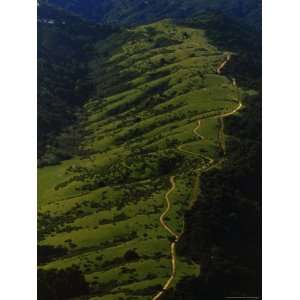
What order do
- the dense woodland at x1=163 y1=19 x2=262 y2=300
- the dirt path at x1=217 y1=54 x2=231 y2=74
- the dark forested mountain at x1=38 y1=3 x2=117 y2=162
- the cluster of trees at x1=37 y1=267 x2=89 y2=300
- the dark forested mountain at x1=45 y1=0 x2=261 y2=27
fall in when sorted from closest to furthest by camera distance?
1. the cluster of trees at x1=37 y1=267 x2=89 y2=300
2. the dense woodland at x1=163 y1=19 x2=262 y2=300
3. the dark forested mountain at x1=38 y1=3 x2=117 y2=162
4. the dark forested mountain at x1=45 y1=0 x2=261 y2=27
5. the dirt path at x1=217 y1=54 x2=231 y2=74

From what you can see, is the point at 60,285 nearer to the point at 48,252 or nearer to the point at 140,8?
the point at 48,252

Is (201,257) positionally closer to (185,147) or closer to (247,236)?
(247,236)

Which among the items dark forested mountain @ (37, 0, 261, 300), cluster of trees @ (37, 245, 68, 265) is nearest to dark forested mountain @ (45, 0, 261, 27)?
dark forested mountain @ (37, 0, 261, 300)

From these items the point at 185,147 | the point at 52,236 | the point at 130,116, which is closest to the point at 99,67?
the point at 130,116

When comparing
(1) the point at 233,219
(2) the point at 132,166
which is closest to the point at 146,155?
(2) the point at 132,166

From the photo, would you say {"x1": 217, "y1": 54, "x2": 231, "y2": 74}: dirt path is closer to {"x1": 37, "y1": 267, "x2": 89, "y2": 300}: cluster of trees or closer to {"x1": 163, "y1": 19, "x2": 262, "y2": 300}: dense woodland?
{"x1": 163, "y1": 19, "x2": 262, "y2": 300}: dense woodland

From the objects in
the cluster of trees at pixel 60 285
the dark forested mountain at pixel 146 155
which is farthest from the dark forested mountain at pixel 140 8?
the cluster of trees at pixel 60 285
